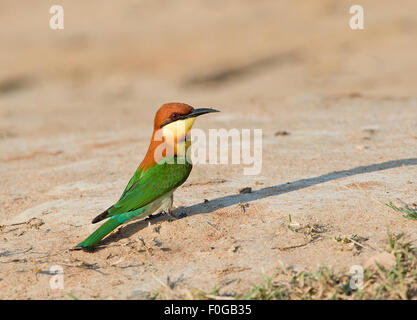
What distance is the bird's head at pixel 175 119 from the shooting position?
343 cm

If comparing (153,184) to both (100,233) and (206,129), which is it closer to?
(100,233)

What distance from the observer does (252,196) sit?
368 centimetres

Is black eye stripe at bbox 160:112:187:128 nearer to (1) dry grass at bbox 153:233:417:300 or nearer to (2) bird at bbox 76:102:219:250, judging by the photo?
(2) bird at bbox 76:102:219:250

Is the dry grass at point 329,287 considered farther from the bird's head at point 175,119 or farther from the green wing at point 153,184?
the bird's head at point 175,119

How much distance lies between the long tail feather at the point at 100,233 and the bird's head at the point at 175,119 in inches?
22.0

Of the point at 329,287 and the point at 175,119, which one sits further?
the point at 175,119

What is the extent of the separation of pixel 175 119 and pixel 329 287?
1.35 metres

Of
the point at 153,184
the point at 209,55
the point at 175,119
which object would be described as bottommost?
the point at 153,184

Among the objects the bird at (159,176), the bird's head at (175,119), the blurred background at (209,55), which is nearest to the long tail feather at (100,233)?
the bird at (159,176)

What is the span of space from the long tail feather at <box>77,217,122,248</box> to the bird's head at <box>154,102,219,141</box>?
0.56m

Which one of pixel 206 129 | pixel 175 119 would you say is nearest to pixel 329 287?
pixel 175 119

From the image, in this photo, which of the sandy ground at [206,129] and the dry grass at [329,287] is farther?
the sandy ground at [206,129]

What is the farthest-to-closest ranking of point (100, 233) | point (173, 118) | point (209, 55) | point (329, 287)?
point (209, 55)
point (173, 118)
point (100, 233)
point (329, 287)
